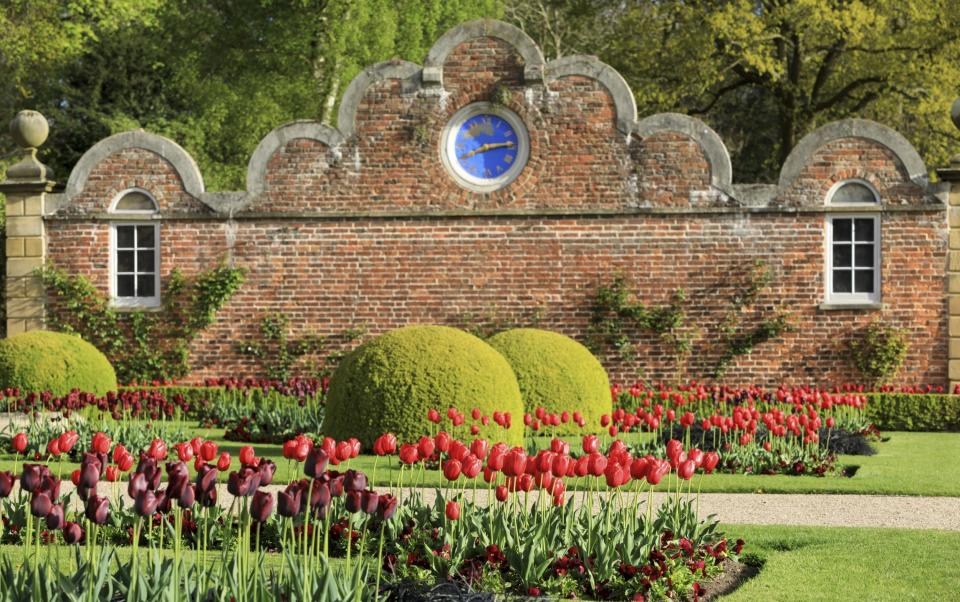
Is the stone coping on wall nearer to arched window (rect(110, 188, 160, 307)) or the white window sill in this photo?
arched window (rect(110, 188, 160, 307))

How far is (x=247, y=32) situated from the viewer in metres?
29.7

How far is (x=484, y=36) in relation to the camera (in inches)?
725

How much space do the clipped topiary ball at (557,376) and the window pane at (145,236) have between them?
6.83 meters

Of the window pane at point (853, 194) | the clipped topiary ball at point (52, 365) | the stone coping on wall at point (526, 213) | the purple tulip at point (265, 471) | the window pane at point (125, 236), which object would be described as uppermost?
the window pane at point (853, 194)

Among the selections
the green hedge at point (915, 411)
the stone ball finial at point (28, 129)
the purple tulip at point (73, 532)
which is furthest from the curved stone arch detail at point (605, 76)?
the purple tulip at point (73, 532)

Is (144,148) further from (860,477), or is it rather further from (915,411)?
(860,477)

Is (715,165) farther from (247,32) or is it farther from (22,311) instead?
(247,32)

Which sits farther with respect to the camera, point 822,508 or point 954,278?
point 954,278

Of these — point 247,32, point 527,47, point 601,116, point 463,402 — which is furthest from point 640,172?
point 247,32

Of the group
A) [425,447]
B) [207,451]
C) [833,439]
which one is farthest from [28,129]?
[425,447]

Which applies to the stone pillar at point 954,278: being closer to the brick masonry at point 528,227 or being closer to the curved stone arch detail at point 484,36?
the brick masonry at point 528,227

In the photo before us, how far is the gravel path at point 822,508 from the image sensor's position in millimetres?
9281

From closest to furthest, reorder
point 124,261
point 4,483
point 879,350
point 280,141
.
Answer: point 4,483, point 879,350, point 280,141, point 124,261

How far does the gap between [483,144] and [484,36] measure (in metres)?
1.59
